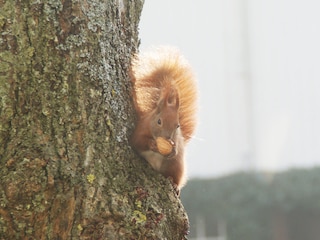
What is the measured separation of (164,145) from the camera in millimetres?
1740

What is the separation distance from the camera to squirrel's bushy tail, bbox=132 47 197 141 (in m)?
1.67

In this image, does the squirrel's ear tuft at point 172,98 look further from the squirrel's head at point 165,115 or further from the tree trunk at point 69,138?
the tree trunk at point 69,138

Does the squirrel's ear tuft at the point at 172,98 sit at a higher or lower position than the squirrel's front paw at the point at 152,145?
higher

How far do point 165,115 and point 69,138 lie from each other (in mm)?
403

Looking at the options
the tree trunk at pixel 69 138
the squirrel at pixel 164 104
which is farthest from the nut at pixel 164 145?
the tree trunk at pixel 69 138

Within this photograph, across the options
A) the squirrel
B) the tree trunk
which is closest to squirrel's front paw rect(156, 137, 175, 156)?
the squirrel

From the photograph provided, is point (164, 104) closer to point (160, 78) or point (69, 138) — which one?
point (160, 78)

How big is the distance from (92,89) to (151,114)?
338 millimetres

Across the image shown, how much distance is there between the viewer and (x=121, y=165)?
4.81 feet

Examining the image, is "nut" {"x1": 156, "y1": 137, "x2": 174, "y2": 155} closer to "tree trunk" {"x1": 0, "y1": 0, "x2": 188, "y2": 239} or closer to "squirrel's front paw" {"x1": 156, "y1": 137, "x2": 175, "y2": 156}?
"squirrel's front paw" {"x1": 156, "y1": 137, "x2": 175, "y2": 156}

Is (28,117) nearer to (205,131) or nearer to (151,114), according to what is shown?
(151,114)

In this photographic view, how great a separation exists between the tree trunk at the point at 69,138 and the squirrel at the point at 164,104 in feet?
0.36

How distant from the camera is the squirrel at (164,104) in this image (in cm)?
166

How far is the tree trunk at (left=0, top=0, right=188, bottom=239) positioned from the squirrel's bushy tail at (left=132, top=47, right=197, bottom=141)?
0.38ft
